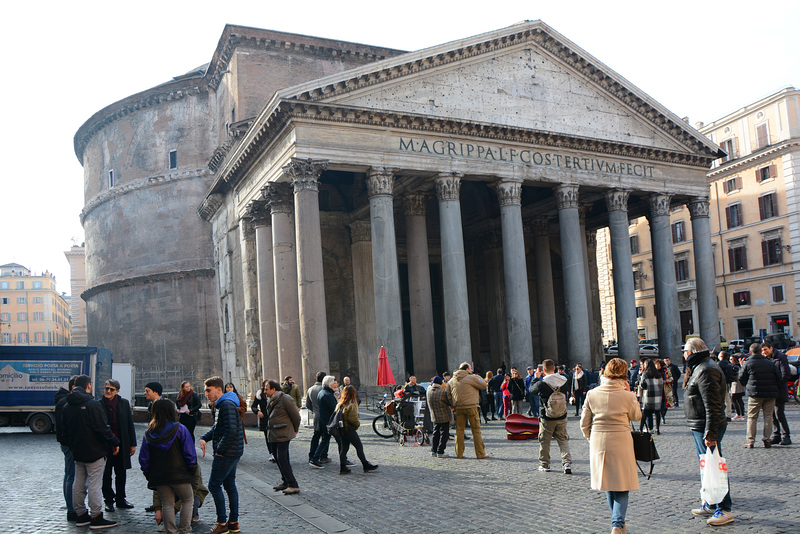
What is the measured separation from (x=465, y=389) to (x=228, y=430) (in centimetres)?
475

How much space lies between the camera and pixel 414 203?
22.7 m

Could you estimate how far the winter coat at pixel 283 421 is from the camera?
8.30 metres

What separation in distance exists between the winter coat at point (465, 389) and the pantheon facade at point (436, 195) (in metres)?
8.29

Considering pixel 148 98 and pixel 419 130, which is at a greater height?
pixel 148 98

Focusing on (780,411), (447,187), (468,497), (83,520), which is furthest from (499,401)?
(83,520)

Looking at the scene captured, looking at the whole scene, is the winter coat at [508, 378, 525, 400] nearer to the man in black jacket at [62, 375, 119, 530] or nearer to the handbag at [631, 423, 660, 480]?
the handbag at [631, 423, 660, 480]

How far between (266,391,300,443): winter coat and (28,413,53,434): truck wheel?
12.8 m

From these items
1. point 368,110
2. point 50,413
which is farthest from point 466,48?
point 50,413

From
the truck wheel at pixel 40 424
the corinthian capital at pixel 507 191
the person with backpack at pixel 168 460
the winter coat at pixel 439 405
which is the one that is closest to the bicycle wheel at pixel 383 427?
the winter coat at pixel 439 405

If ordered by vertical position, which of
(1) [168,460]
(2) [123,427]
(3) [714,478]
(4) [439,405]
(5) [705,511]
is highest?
(2) [123,427]

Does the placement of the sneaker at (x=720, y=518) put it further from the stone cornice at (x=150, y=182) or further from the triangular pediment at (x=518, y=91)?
the stone cornice at (x=150, y=182)

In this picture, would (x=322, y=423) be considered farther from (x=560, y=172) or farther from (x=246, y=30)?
(x=246, y=30)

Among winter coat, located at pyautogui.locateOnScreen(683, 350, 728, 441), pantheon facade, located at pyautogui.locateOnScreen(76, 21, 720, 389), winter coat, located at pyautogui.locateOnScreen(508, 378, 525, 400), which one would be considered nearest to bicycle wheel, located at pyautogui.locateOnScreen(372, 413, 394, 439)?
winter coat, located at pyautogui.locateOnScreen(508, 378, 525, 400)

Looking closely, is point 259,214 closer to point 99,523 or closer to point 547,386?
point 547,386
